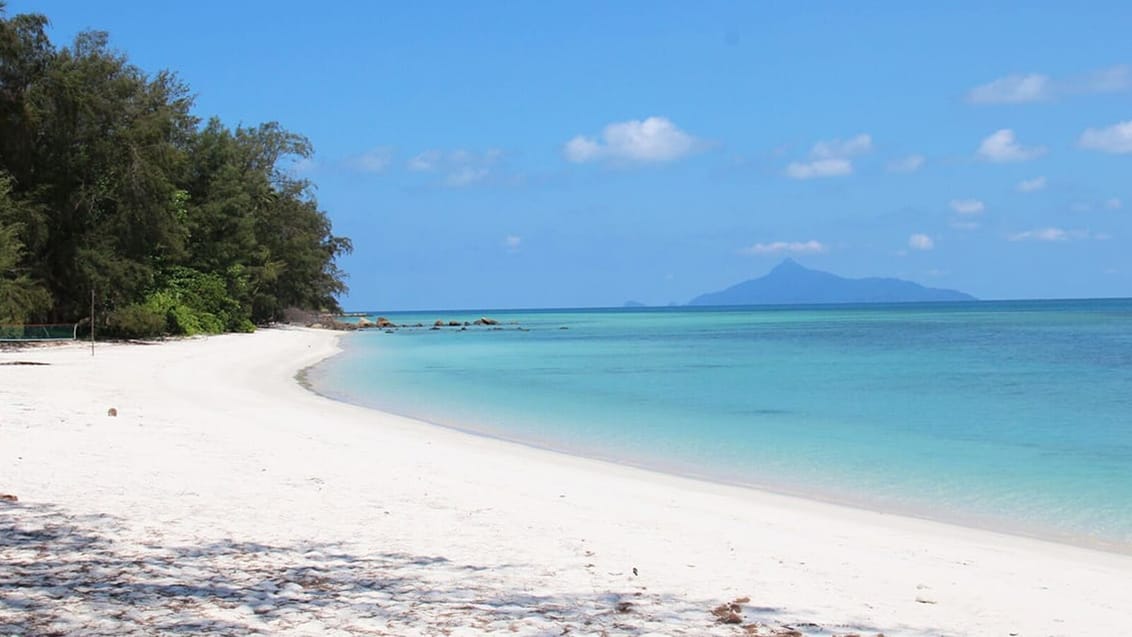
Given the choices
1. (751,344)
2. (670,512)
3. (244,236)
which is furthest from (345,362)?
(670,512)

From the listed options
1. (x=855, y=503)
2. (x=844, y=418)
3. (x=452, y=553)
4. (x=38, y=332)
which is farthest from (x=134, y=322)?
(x=452, y=553)

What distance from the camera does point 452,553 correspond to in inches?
273

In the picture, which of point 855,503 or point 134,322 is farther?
point 134,322

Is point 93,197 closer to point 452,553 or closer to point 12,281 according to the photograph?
point 12,281

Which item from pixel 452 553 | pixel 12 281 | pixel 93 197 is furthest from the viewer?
pixel 93 197

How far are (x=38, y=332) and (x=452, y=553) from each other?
34055 mm

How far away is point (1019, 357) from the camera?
139 feet

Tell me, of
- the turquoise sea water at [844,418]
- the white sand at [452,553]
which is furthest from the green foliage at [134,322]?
the white sand at [452,553]

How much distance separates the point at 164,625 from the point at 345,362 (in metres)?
35.2

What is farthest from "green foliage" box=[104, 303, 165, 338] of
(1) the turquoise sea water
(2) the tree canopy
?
(1) the turquoise sea water

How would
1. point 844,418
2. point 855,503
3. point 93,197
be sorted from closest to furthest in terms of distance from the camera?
point 855,503
point 844,418
point 93,197

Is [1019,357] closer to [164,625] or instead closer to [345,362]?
[345,362]

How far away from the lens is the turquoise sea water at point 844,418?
12.1 metres

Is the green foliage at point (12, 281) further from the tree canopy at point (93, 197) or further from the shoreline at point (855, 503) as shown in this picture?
the shoreline at point (855, 503)
